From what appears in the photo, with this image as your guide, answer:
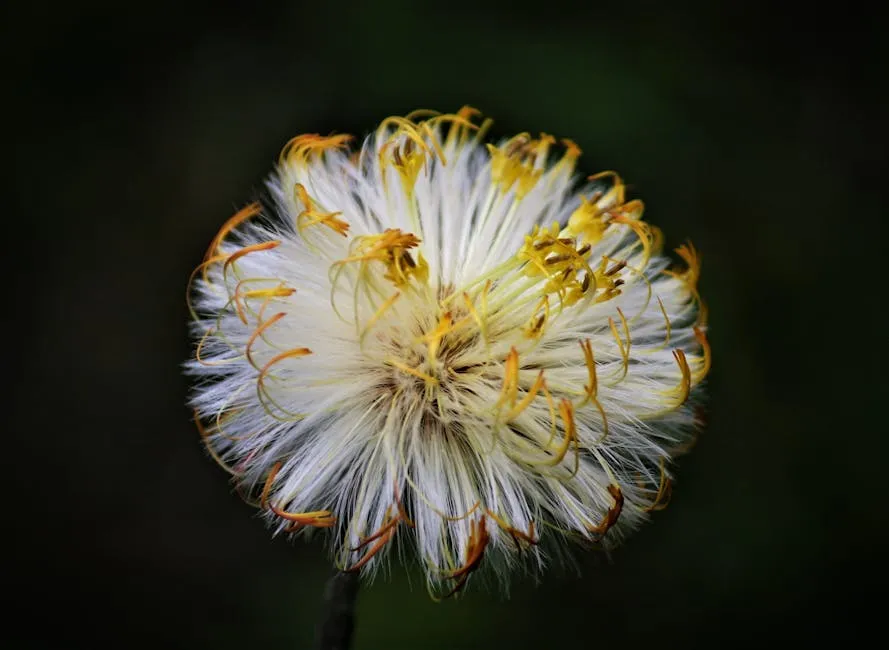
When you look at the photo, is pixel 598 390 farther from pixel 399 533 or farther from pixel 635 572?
pixel 635 572

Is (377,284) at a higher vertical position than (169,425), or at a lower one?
higher

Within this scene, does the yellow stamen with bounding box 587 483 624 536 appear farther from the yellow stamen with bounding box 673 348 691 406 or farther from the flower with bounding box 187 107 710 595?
the yellow stamen with bounding box 673 348 691 406

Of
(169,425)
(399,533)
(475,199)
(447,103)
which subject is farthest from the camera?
(169,425)

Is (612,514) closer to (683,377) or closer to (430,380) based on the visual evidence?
(683,377)

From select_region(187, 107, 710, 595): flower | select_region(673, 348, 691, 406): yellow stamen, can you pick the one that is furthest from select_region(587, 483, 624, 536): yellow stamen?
select_region(673, 348, 691, 406): yellow stamen

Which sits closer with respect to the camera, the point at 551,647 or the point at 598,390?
the point at 598,390

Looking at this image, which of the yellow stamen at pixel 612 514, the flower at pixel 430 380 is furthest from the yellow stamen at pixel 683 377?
the yellow stamen at pixel 612 514

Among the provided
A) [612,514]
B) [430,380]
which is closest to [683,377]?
[612,514]

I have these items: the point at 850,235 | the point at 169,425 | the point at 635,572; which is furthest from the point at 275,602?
the point at 850,235
